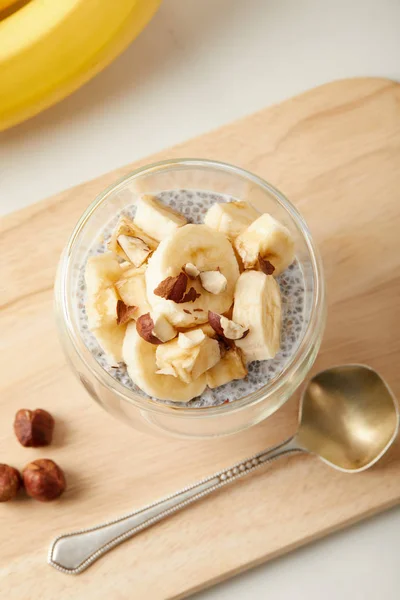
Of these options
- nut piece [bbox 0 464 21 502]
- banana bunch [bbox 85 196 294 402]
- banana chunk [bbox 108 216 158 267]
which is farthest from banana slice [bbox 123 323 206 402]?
nut piece [bbox 0 464 21 502]

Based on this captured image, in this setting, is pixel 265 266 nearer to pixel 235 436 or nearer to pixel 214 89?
pixel 235 436

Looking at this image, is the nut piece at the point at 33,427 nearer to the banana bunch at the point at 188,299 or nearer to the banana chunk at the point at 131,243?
the banana bunch at the point at 188,299

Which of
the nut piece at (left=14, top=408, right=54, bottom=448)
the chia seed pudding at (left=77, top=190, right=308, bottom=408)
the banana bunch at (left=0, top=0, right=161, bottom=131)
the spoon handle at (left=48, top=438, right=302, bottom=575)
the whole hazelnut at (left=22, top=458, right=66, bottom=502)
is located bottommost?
the spoon handle at (left=48, top=438, right=302, bottom=575)

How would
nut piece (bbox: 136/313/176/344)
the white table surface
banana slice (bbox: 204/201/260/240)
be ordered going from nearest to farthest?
nut piece (bbox: 136/313/176/344) → banana slice (bbox: 204/201/260/240) → the white table surface

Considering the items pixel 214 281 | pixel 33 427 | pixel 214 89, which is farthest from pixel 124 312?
pixel 214 89

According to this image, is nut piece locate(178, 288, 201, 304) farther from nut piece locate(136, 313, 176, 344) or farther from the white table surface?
the white table surface

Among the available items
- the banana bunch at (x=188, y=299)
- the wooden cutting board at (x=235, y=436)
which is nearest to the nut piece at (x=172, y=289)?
the banana bunch at (x=188, y=299)
